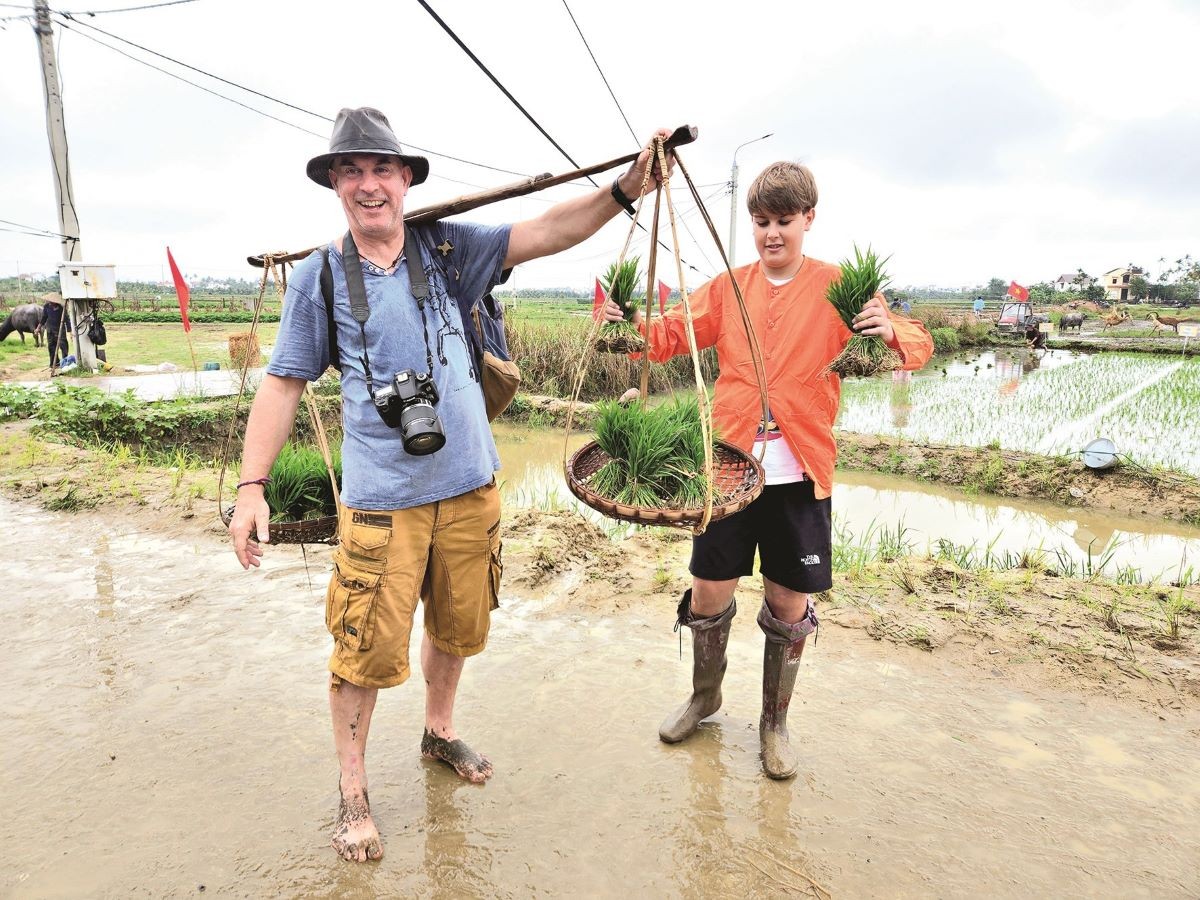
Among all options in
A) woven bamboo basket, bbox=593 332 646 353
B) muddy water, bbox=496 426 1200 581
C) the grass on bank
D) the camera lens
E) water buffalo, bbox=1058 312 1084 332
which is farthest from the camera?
water buffalo, bbox=1058 312 1084 332

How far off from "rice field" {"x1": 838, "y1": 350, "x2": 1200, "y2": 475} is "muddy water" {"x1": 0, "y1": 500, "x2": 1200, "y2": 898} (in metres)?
5.14

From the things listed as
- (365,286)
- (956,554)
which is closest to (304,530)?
(365,286)

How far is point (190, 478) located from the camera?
207 inches

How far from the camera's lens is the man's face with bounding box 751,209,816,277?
78.7 inches

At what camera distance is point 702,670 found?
7.68ft

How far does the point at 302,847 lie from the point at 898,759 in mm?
1825

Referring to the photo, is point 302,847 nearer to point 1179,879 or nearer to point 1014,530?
point 1179,879

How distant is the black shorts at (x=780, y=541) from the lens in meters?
2.08

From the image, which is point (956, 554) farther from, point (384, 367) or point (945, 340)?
point (945, 340)

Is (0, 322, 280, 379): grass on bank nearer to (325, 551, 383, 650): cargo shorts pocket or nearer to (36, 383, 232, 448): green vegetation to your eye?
(36, 383, 232, 448): green vegetation

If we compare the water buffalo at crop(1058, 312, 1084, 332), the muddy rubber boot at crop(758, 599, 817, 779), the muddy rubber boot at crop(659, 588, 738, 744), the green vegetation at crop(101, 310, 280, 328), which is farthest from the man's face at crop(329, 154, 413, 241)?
the water buffalo at crop(1058, 312, 1084, 332)

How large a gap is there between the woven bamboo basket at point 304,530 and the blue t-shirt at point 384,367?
469 millimetres

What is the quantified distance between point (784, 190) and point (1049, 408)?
10106 mm

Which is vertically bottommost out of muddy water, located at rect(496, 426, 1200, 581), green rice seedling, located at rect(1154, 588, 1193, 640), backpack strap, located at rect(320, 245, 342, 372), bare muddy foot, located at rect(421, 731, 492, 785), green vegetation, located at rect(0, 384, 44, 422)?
muddy water, located at rect(496, 426, 1200, 581)
